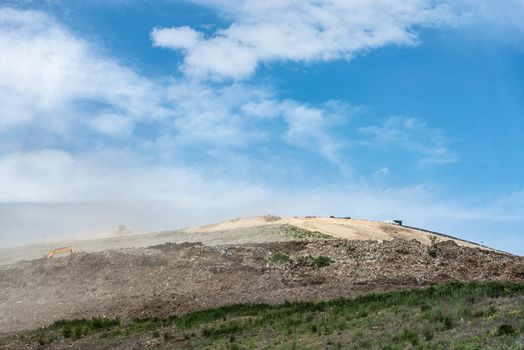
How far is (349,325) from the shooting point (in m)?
17.0

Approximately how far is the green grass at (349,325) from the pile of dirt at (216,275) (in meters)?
2.63

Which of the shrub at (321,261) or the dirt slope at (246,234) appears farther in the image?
the dirt slope at (246,234)

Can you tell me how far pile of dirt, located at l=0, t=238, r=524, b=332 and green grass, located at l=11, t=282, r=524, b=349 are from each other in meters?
2.63

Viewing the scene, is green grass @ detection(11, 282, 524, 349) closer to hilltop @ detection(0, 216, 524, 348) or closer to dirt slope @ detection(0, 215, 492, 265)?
hilltop @ detection(0, 216, 524, 348)

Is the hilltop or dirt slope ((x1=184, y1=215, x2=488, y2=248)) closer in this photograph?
the hilltop

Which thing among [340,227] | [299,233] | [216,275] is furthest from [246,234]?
[216,275]

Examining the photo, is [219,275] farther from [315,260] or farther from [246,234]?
[246,234]

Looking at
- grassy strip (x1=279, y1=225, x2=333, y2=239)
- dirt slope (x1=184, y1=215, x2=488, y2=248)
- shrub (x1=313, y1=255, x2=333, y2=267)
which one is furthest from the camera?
dirt slope (x1=184, y1=215, x2=488, y2=248)

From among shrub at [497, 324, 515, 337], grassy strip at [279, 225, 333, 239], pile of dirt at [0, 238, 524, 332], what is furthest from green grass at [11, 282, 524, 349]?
grassy strip at [279, 225, 333, 239]

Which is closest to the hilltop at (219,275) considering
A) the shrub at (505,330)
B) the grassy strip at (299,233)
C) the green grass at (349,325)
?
the grassy strip at (299,233)

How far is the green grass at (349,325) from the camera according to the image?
45.4 feet

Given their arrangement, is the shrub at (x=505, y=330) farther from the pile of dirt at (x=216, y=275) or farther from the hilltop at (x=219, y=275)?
the pile of dirt at (x=216, y=275)

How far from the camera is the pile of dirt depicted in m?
27.2

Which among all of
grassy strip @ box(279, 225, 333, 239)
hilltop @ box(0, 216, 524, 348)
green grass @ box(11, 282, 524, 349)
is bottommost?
green grass @ box(11, 282, 524, 349)
